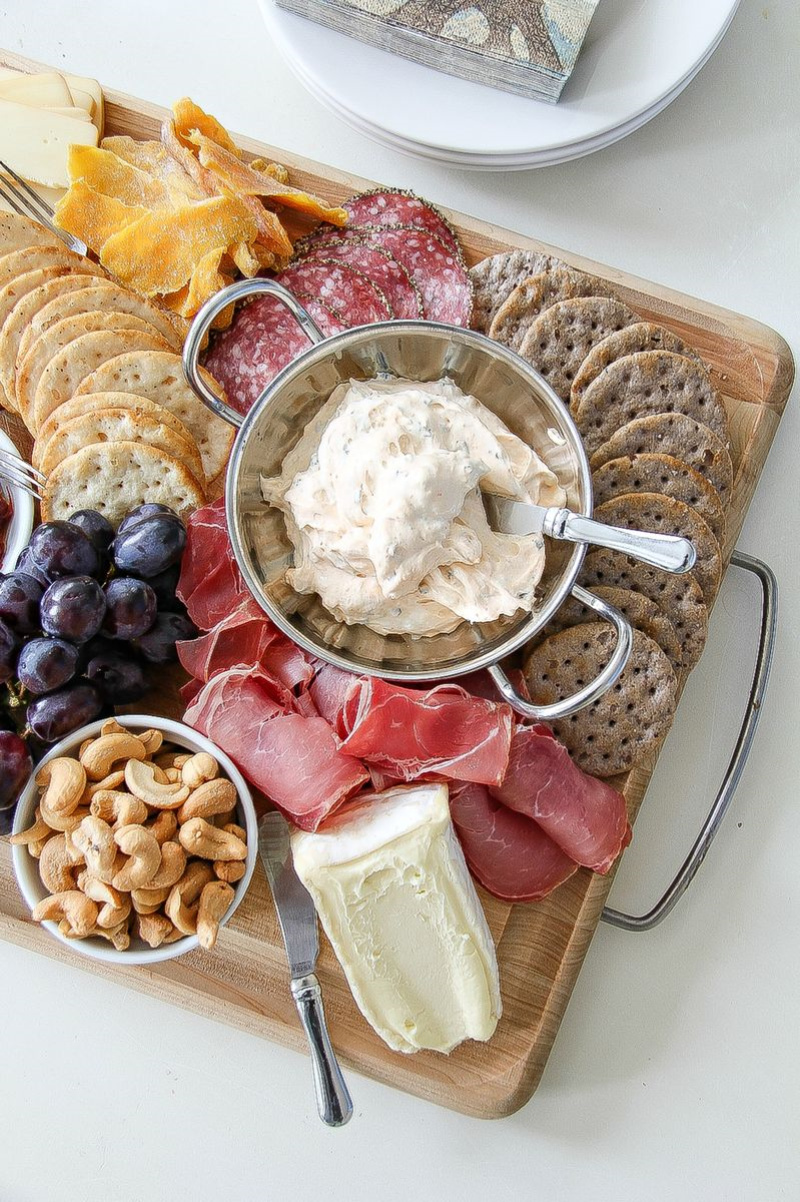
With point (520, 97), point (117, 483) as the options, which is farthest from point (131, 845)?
point (520, 97)

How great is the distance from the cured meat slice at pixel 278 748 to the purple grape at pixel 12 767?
0.66 ft

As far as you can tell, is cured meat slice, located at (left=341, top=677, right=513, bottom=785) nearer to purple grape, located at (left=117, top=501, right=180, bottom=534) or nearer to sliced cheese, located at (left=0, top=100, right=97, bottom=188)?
purple grape, located at (left=117, top=501, right=180, bottom=534)

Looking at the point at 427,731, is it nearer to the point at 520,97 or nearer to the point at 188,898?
the point at 188,898

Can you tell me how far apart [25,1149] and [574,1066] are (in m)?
0.84

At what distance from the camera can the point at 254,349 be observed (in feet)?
4.39

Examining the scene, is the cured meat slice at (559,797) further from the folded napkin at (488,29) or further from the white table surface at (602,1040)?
the folded napkin at (488,29)

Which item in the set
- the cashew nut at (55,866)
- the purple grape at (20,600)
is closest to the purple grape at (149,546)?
the purple grape at (20,600)

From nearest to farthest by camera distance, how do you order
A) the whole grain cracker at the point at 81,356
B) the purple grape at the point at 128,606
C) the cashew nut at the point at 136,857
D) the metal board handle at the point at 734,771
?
1. the cashew nut at the point at 136,857
2. the purple grape at the point at 128,606
3. the whole grain cracker at the point at 81,356
4. the metal board handle at the point at 734,771

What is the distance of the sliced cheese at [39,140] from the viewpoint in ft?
4.34

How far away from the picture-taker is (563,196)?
1.51 m

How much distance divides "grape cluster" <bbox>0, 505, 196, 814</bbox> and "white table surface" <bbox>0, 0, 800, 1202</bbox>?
50cm

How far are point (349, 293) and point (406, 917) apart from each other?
824 mm

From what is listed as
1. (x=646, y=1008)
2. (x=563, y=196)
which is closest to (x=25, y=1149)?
(x=646, y=1008)

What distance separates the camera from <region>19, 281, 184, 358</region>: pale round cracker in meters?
1.29
